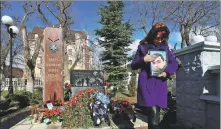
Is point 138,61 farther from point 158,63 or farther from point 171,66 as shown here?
point 171,66

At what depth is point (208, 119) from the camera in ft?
13.1

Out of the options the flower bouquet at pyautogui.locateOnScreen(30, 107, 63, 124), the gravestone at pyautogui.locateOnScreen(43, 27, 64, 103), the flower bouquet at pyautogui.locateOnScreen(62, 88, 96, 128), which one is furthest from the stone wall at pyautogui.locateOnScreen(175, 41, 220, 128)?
the gravestone at pyautogui.locateOnScreen(43, 27, 64, 103)

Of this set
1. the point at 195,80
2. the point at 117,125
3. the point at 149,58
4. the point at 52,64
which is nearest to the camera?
the point at 149,58

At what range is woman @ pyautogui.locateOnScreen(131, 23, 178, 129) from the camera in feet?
8.75

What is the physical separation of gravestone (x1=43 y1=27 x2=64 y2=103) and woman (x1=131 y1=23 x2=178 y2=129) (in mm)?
6884

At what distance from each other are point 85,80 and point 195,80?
757 centimetres

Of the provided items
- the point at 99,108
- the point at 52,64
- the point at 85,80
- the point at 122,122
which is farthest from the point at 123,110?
the point at 85,80

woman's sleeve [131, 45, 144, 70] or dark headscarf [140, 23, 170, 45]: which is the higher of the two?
dark headscarf [140, 23, 170, 45]

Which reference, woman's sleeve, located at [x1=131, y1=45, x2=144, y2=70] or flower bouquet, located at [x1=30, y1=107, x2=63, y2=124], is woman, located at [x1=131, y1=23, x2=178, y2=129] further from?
flower bouquet, located at [x1=30, y1=107, x2=63, y2=124]

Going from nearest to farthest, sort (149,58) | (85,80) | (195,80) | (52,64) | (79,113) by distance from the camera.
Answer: (149,58)
(195,80)
(79,113)
(52,64)
(85,80)

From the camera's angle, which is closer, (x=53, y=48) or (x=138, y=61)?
(x=138, y=61)

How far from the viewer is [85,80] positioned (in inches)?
444

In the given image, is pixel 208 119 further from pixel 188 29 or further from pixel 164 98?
pixel 188 29

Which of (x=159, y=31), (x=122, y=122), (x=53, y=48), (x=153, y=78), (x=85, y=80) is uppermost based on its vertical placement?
(x=53, y=48)
